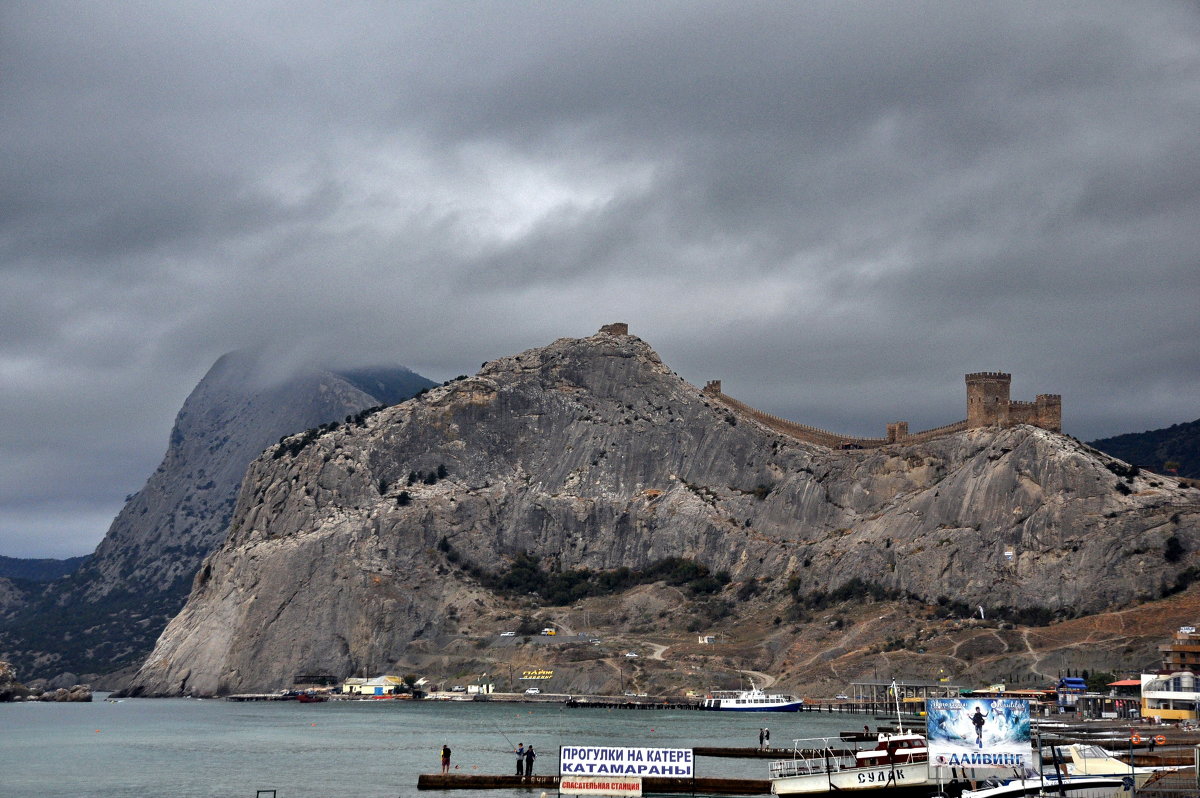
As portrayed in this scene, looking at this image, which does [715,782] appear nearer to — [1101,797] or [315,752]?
[1101,797]

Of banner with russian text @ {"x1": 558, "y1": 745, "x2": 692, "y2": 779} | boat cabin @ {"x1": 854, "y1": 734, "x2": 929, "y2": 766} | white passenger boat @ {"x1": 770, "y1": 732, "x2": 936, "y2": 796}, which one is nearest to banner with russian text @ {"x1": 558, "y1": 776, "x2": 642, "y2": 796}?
banner with russian text @ {"x1": 558, "y1": 745, "x2": 692, "y2": 779}

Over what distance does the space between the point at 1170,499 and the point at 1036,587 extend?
2057cm

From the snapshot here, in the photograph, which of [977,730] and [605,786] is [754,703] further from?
[977,730]

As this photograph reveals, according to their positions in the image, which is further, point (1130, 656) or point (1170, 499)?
point (1170, 499)

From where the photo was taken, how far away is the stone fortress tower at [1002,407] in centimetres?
19575

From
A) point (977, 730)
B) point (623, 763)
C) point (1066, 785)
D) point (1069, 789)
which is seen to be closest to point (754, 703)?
point (623, 763)

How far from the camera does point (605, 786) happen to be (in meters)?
64.2

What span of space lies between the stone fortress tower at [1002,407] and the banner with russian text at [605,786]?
143 meters

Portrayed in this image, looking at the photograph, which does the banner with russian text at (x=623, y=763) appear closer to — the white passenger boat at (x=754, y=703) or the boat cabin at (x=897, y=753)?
the boat cabin at (x=897, y=753)

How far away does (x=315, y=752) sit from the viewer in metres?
98.4

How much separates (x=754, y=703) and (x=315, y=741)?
5720 cm

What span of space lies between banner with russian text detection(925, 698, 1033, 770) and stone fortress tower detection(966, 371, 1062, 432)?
5746 inches

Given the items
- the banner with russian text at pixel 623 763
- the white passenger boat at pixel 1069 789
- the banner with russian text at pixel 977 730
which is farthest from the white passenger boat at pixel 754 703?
the white passenger boat at pixel 1069 789

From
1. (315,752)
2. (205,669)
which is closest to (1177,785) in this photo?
(315,752)
